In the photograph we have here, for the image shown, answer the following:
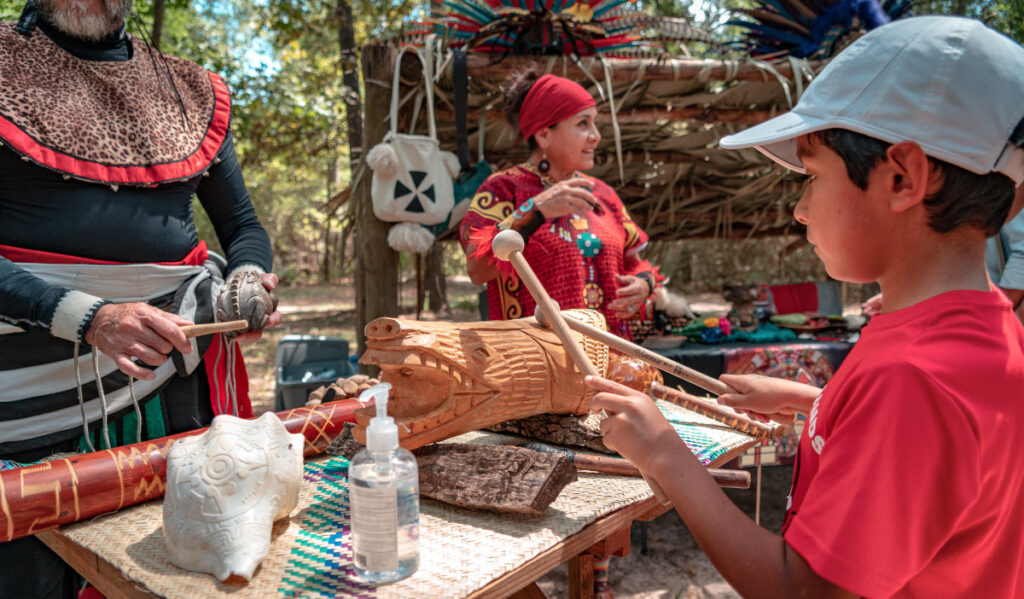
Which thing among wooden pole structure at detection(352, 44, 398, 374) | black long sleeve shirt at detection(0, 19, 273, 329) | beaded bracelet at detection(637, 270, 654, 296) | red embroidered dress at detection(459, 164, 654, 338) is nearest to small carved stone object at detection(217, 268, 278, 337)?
black long sleeve shirt at detection(0, 19, 273, 329)

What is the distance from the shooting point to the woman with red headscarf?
2250 millimetres

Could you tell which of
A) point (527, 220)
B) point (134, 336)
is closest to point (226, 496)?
point (134, 336)

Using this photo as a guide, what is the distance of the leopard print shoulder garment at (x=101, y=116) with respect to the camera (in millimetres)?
1425

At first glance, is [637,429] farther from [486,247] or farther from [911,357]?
[486,247]

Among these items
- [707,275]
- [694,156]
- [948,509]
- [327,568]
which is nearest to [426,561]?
[327,568]

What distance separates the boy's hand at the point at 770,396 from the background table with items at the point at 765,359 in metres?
2.05

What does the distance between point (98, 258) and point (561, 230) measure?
1394 millimetres

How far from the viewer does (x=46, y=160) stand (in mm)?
1407

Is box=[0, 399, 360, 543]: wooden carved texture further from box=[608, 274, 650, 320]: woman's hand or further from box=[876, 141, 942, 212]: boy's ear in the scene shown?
box=[608, 274, 650, 320]: woman's hand

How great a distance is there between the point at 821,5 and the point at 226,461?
160 inches

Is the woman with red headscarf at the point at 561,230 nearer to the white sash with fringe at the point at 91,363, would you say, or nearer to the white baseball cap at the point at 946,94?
the white sash with fringe at the point at 91,363

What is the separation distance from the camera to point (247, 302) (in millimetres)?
1517

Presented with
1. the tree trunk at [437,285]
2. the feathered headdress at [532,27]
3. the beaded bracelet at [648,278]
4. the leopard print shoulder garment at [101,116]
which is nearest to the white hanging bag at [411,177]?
the feathered headdress at [532,27]

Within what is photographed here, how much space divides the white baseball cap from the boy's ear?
2 centimetres
